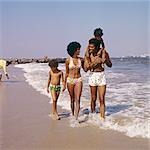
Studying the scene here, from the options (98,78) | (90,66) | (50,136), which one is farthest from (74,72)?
(50,136)

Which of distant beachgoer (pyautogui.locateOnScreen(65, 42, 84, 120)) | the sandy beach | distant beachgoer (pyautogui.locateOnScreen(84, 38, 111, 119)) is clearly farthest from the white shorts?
the sandy beach

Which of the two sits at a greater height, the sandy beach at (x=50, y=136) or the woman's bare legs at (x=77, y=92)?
the woman's bare legs at (x=77, y=92)

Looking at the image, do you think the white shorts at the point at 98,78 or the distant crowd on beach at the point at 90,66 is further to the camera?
the white shorts at the point at 98,78

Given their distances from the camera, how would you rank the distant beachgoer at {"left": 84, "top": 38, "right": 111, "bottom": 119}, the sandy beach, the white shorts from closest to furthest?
the sandy beach, the distant beachgoer at {"left": 84, "top": 38, "right": 111, "bottom": 119}, the white shorts

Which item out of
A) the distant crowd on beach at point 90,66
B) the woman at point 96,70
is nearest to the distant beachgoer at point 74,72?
the distant crowd on beach at point 90,66

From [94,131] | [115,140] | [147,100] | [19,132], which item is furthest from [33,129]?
[147,100]

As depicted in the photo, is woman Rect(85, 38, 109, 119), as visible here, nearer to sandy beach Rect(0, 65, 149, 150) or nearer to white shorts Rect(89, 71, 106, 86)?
white shorts Rect(89, 71, 106, 86)

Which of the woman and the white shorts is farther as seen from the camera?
the white shorts

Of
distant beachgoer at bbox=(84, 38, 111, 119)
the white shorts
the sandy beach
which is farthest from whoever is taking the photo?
the white shorts

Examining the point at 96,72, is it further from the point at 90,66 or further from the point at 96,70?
the point at 90,66

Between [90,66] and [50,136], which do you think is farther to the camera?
[90,66]

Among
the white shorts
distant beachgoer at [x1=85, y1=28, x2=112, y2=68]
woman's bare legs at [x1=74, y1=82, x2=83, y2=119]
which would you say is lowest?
woman's bare legs at [x1=74, y1=82, x2=83, y2=119]

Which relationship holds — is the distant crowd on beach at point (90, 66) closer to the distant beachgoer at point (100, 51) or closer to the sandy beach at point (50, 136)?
the distant beachgoer at point (100, 51)

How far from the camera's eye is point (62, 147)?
511 cm
